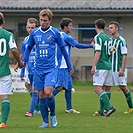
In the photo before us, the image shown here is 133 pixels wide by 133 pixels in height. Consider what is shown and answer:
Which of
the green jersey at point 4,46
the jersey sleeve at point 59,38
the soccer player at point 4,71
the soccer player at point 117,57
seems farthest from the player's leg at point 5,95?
the soccer player at point 117,57

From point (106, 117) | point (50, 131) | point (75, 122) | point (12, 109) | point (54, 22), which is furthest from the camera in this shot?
point (54, 22)

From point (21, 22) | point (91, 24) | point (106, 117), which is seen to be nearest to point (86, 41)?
point (91, 24)

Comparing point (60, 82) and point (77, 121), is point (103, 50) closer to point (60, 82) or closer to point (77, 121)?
point (60, 82)

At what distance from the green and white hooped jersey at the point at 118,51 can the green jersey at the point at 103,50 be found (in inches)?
22.2

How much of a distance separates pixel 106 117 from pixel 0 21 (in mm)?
3546

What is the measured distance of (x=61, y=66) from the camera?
15.0m

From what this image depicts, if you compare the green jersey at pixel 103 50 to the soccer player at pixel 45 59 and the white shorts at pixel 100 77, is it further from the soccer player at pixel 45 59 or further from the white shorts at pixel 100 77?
the soccer player at pixel 45 59

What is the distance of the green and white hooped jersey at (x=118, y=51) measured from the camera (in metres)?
14.8

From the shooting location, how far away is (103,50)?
14211 millimetres

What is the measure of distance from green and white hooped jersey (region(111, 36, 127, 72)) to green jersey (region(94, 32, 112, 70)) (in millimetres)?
564

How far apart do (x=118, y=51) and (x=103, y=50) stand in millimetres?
918

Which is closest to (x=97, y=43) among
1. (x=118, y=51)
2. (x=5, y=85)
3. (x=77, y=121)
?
(x=118, y=51)

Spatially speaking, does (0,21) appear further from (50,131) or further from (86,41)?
(86,41)

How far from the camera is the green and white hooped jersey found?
1480cm
